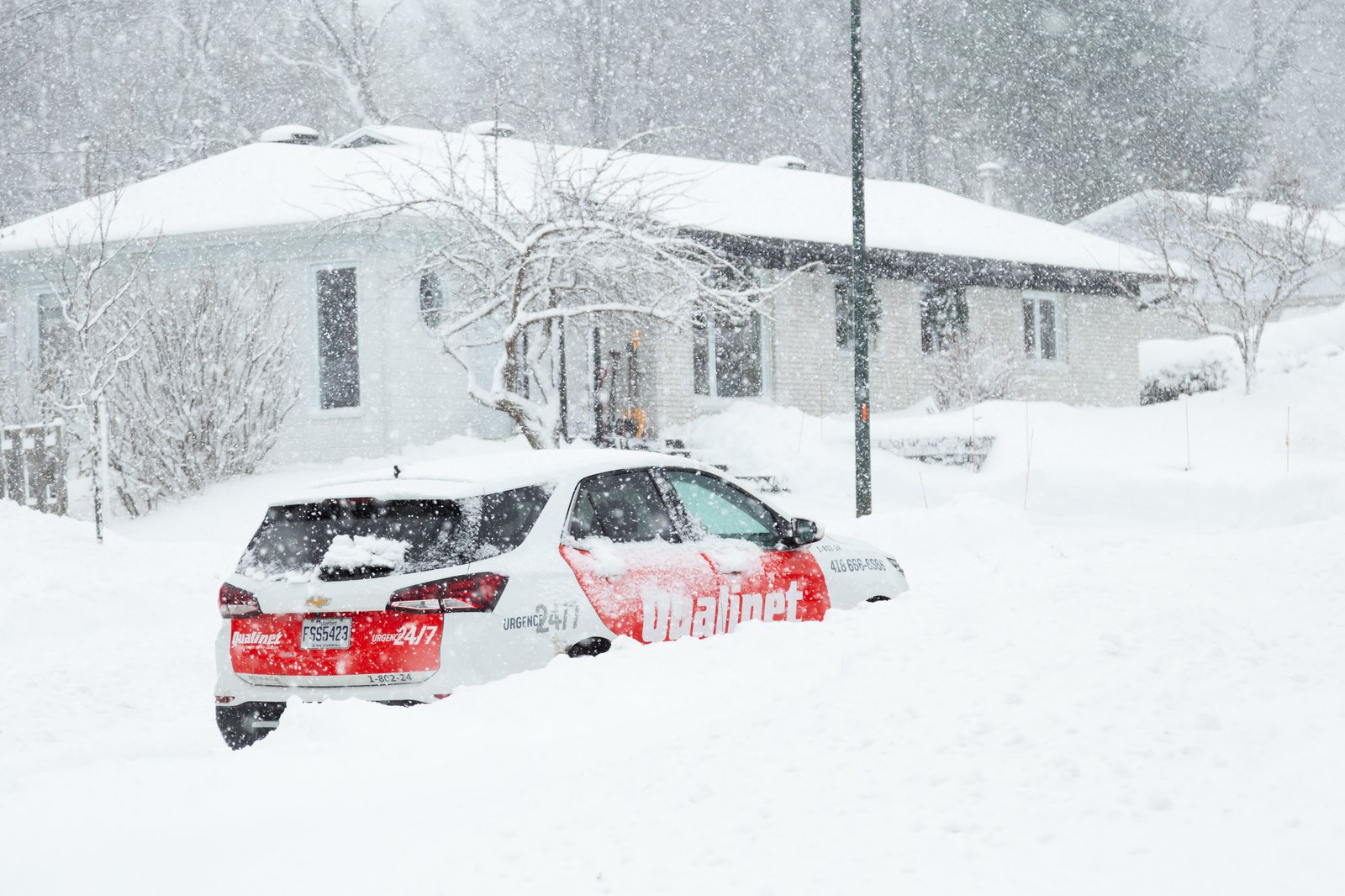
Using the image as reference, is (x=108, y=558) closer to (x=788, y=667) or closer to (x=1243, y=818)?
(x=788, y=667)

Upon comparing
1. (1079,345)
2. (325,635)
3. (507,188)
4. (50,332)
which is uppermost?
(507,188)

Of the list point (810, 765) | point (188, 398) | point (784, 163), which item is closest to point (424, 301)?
point (188, 398)

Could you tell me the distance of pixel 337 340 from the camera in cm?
2077

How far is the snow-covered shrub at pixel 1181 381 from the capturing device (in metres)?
31.7

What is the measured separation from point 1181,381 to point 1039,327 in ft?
19.8

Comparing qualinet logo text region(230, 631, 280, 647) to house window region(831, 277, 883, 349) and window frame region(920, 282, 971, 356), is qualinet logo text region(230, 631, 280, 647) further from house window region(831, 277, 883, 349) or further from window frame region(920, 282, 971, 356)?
window frame region(920, 282, 971, 356)

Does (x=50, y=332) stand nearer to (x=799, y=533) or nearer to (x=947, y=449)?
(x=947, y=449)

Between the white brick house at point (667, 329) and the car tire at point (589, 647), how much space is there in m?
10.6

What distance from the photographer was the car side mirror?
7594 mm

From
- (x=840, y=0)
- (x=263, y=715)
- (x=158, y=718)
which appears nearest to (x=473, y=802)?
(x=263, y=715)

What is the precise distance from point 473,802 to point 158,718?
153 inches

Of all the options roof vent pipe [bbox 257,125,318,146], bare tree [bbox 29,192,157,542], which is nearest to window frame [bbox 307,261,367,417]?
bare tree [bbox 29,192,157,542]

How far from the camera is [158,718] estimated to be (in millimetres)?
7930

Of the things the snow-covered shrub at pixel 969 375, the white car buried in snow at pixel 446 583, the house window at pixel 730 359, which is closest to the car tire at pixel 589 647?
the white car buried in snow at pixel 446 583
